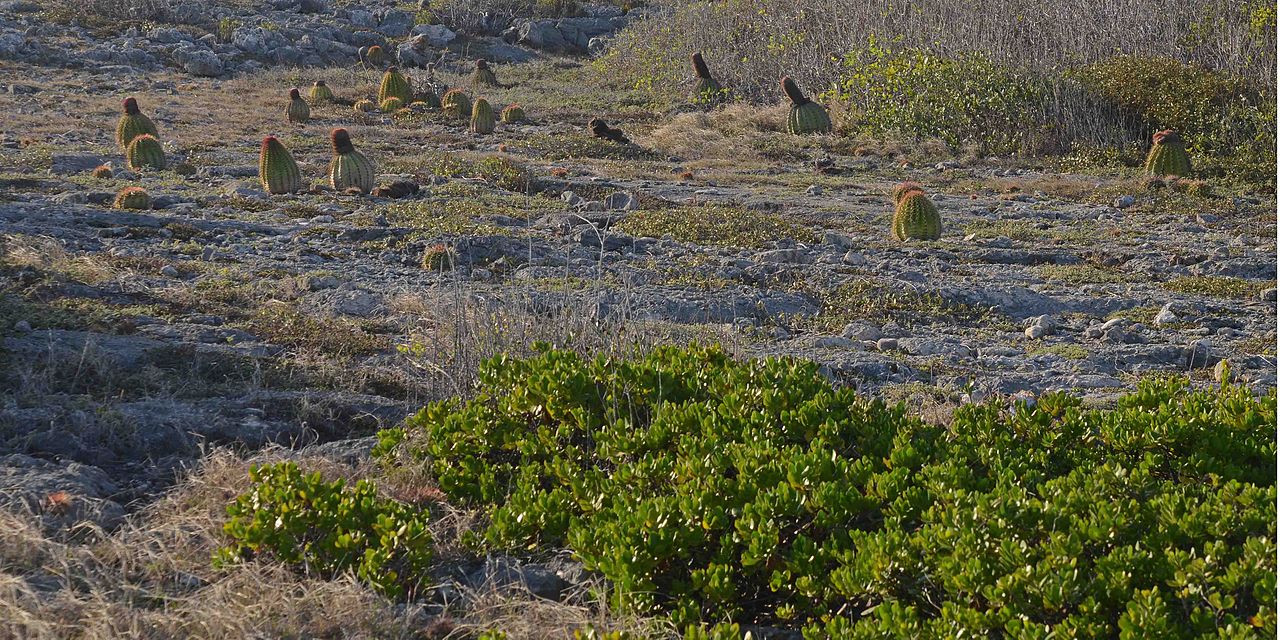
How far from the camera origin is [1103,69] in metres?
12.4

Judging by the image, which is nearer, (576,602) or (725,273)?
(576,602)

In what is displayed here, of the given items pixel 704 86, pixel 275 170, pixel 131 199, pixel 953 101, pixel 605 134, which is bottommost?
pixel 131 199

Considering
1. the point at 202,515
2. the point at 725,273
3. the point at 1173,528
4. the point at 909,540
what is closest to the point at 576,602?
the point at 909,540

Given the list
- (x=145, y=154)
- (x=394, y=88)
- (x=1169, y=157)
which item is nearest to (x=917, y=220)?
(x=1169, y=157)

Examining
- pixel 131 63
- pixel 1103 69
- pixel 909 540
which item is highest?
pixel 131 63

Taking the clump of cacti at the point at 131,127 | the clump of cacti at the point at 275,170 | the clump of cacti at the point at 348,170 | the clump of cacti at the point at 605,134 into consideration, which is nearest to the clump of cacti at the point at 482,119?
the clump of cacti at the point at 605,134

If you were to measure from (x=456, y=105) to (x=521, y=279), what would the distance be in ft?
30.1

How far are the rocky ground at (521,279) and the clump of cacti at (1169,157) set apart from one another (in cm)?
48

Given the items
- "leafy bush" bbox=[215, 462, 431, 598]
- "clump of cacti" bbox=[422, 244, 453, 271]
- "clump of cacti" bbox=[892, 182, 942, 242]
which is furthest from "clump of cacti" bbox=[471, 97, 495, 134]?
"leafy bush" bbox=[215, 462, 431, 598]

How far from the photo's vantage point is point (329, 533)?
114 inches

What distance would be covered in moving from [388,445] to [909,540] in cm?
158

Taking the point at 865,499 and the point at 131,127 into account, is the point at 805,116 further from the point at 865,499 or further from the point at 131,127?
the point at 865,499

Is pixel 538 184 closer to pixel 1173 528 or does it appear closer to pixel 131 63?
pixel 1173 528

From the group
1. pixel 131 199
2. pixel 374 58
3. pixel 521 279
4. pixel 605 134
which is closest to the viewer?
pixel 521 279
